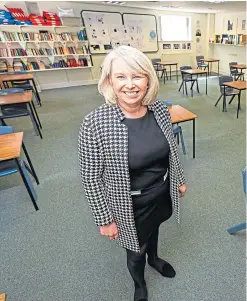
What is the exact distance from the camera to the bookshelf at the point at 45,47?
21.2 ft

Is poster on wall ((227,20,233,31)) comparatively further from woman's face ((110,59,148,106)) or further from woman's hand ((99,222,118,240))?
woman's hand ((99,222,118,240))

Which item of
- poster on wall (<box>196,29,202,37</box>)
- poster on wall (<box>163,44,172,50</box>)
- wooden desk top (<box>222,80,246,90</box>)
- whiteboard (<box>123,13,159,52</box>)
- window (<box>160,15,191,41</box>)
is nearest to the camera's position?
wooden desk top (<box>222,80,246,90</box>)

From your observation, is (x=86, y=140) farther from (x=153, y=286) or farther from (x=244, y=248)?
(x=244, y=248)

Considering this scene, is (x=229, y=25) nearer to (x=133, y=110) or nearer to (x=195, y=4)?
(x=195, y=4)

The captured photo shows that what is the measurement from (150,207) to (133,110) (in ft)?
1.78

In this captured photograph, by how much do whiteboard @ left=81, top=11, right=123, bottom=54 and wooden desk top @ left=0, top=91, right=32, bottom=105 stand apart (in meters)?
4.88

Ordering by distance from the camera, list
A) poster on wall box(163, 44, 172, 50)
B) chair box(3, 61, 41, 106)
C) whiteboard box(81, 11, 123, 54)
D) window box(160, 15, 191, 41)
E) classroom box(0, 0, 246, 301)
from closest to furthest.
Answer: classroom box(0, 0, 246, 301) → chair box(3, 61, 41, 106) → whiteboard box(81, 11, 123, 54) → window box(160, 15, 191, 41) → poster on wall box(163, 44, 172, 50)

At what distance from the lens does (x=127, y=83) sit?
2.63 ft

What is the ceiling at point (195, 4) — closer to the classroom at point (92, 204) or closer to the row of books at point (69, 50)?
the row of books at point (69, 50)

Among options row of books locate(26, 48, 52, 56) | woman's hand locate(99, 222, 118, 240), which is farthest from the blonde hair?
row of books locate(26, 48, 52, 56)

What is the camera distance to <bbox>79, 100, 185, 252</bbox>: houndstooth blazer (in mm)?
860

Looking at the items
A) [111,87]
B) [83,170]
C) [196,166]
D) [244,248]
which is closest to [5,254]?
[83,170]

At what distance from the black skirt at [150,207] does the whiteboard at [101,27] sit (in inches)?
308

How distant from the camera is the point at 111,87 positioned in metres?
0.86
